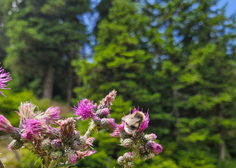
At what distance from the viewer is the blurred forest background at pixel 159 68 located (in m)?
7.57

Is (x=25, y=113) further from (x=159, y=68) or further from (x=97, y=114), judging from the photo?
(x=159, y=68)

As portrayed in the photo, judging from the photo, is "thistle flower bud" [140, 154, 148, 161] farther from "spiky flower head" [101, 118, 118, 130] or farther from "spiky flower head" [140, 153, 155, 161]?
"spiky flower head" [101, 118, 118, 130]

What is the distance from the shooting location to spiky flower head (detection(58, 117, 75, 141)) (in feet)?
2.65

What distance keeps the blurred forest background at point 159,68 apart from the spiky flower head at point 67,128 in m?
4.30

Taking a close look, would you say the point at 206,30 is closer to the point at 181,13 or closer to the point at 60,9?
the point at 181,13

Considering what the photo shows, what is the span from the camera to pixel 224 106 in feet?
27.8

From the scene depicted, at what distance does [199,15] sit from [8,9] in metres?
13.6

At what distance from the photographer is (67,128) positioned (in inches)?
32.0

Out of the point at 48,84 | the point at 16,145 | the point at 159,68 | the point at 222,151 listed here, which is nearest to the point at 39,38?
the point at 48,84

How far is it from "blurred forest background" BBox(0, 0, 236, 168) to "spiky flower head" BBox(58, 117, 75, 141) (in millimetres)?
4300

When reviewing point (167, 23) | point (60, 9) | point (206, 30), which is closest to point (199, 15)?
point (206, 30)

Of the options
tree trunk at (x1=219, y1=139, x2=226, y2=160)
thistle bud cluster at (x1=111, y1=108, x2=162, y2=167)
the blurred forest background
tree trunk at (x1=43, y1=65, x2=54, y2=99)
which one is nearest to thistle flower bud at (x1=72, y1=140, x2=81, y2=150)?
thistle bud cluster at (x1=111, y1=108, x2=162, y2=167)

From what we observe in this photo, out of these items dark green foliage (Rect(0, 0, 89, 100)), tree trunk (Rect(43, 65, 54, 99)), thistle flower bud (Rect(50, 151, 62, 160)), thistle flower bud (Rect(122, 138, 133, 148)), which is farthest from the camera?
tree trunk (Rect(43, 65, 54, 99))

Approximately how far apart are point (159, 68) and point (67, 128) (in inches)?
388
